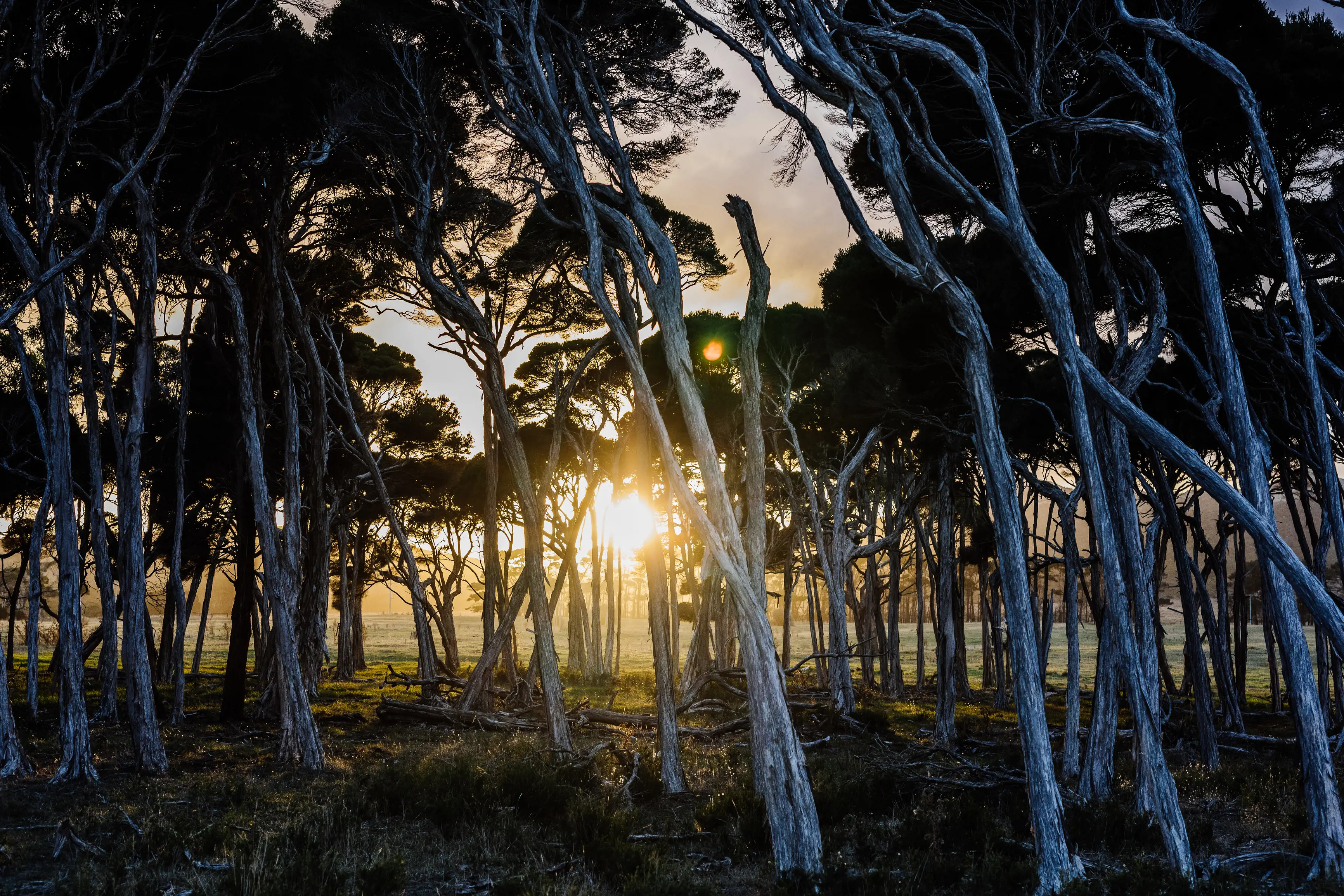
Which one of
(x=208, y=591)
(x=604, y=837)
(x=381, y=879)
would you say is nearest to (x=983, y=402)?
(x=604, y=837)

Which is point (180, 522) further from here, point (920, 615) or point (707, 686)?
point (920, 615)

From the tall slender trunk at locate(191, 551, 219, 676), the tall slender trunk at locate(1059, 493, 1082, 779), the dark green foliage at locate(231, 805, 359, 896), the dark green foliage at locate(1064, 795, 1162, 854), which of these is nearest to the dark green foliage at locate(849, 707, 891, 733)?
the tall slender trunk at locate(1059, 493, 1082, 779)

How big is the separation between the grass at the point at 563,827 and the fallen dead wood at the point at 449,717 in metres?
2.04

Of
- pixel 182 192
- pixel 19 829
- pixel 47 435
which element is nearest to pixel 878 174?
pixel 182 192

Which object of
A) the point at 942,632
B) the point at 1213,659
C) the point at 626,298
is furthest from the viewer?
the point at 1213,659

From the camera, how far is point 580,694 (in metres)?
19.9

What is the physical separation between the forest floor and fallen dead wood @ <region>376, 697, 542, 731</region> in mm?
2004

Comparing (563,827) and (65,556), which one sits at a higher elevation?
(65,556)

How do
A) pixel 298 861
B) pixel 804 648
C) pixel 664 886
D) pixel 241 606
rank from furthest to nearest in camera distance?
1. pixel 804 648
2. pixel 241 606
3. pixel 298 861
4. pixel 664 886

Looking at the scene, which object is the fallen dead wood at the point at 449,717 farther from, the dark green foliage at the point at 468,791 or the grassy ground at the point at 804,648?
the grassy ground at the point at 804,648

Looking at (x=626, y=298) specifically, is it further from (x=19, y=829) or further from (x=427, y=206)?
(x=19, y=829)

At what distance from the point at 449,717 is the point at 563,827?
25.1 ft

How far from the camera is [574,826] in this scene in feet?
22.7

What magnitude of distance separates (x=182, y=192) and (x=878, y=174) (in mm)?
9670
